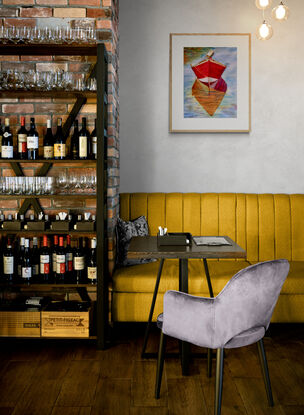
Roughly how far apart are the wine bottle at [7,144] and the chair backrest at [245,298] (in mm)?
1830

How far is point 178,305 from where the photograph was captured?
1944 mm

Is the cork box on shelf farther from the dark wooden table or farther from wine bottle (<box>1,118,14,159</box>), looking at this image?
wine bottle (<box>1,118,14,159</box>)

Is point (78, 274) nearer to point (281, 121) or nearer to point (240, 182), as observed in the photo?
point (240, 182)

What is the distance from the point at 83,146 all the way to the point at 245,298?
162 cm

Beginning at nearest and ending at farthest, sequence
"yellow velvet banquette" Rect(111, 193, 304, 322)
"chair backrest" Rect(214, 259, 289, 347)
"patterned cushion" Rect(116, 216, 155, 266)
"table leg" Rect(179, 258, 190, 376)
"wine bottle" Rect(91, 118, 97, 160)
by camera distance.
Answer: "chair backrest" Rect(214, 259, 289, 347) < "table leg" Rect(179, 258, 190, 376) < "wine bottle" Rect(91, 118, 97, 160) < "patterned cushion" Rect(116, 216, 155, 266) < "yellow velvet banquette" Rect(111, 193, 304, 322)

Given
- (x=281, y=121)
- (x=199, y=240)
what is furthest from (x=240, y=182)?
(x=199, y=240)

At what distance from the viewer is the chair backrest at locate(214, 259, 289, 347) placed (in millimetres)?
1784

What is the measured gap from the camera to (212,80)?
12.3 ft

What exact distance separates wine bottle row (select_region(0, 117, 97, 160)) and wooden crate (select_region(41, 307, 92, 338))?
1.09 metres

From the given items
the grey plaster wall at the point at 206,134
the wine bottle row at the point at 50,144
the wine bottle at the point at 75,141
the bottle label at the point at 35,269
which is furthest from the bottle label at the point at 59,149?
the grey plaster wall at the point at 206,134

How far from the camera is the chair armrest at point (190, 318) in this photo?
186 centimetres

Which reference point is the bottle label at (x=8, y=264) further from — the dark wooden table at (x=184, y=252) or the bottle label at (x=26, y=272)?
the dark wooden table at (x=184, y=252)

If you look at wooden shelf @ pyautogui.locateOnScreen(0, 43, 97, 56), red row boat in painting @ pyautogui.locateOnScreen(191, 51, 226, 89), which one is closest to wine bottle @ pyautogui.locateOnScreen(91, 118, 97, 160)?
wooden shelf @ pyautogui.locateOnScreen(0, 43, 97, 56)

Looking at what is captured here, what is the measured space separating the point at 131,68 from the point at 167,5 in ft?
2.20
